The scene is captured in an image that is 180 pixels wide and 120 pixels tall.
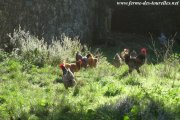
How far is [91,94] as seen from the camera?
8789 mm

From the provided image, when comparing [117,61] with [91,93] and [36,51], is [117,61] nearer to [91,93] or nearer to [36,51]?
[36,51]

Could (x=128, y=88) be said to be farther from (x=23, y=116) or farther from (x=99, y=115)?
(x=23, y=116)

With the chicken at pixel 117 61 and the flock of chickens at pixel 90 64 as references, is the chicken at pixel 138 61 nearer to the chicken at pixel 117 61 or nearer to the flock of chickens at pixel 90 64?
the flock of chickens at pixel 90 64

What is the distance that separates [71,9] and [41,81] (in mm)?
7149

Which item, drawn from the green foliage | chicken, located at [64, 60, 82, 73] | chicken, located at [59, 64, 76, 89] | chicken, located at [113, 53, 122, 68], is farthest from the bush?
chicken, located at [59, 64, 76, 89]

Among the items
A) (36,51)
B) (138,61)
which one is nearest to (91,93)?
(138,61)

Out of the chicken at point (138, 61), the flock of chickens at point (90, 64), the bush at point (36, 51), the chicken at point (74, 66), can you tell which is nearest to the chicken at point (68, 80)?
the flock of chickens at point (90, 64)

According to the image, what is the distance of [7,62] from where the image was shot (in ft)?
39.4

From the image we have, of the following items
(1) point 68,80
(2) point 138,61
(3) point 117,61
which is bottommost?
(3) point 117,61

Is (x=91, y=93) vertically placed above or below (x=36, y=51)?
below

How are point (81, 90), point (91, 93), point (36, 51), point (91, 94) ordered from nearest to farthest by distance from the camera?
point (91, 94), point (91, 93), point (81, 90), point (36, 51)

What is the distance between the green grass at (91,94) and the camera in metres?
7.57

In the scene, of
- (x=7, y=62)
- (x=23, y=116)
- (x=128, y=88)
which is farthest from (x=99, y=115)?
(x=7, y=62)

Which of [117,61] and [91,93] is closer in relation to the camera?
[91,93]
